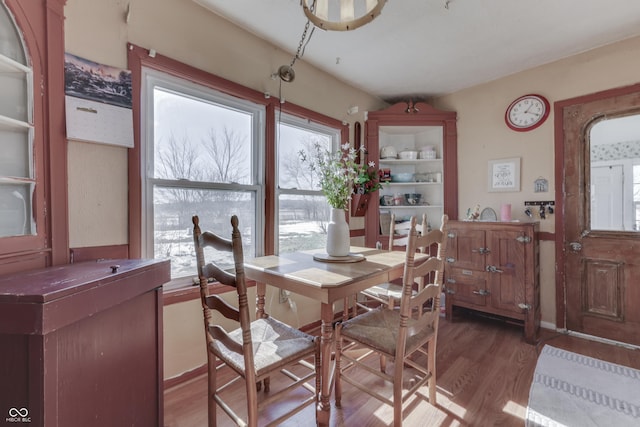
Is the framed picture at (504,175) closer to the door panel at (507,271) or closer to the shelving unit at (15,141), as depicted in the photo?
the door panel at (507,271)

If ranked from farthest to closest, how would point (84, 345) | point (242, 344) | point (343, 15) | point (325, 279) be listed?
point (325, 279) < point (343, 15) < point (242, 344) < point (84, 345)

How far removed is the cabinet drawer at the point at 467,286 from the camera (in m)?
2.81

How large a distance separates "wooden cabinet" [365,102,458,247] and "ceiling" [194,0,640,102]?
43 cm

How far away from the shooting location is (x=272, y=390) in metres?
1.85

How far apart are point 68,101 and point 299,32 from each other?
1602 millimetres

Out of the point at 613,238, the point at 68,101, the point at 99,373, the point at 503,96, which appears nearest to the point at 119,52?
the point at 68,101

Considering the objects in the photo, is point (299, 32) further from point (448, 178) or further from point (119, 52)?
point (448, 178)

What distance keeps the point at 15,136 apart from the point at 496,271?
342 cm

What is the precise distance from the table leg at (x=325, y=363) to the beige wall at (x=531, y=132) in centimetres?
251

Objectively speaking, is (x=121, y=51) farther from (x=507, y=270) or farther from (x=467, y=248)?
(x=507, y=270)

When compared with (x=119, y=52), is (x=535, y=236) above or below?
below

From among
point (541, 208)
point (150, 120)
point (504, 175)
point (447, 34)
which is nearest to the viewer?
point (150, 120)

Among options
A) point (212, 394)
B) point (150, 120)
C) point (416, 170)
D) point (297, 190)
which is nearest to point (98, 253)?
point (150, 120)

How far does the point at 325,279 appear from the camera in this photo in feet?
4.79
